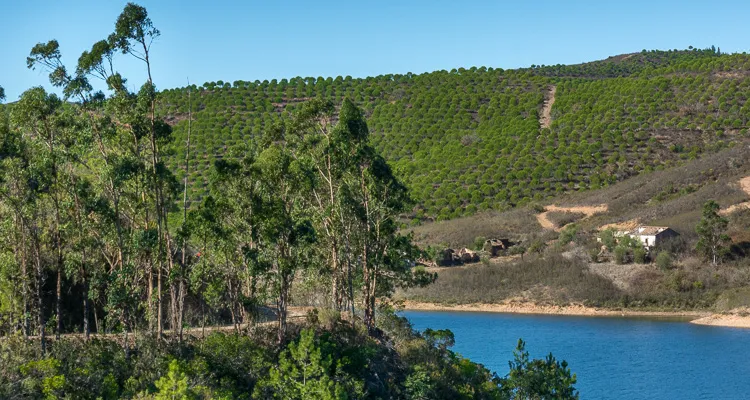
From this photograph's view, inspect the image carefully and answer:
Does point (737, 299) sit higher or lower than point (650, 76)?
lower

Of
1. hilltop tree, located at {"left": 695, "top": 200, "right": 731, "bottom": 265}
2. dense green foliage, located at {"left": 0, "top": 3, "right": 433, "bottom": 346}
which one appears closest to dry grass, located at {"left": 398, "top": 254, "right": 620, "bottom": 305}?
hilltop tree, located at {"left": 695, "top": 200, "right": 731, "bottom": 265}

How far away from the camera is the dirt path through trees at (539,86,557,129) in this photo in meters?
99.9

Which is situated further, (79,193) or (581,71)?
(581,71)

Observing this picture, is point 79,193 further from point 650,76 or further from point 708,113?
point 650,76

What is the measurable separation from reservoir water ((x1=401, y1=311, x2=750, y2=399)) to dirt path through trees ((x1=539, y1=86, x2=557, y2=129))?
120 feet

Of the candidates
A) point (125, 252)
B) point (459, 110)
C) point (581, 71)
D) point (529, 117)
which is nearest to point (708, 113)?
point (529, 117)

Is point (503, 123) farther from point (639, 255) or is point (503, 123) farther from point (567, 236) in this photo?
point (639, 255)

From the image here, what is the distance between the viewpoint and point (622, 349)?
5128 cm

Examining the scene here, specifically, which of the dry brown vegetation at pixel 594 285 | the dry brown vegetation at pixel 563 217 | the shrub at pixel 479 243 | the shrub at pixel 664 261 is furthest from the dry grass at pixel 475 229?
the shrub at pixel 664 261

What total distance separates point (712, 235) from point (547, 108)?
39.5 meters

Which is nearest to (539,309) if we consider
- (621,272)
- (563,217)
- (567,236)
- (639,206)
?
(621,272)

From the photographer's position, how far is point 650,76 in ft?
A: 363

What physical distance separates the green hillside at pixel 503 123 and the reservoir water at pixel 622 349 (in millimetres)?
20307

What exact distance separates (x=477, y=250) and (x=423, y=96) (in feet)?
115
